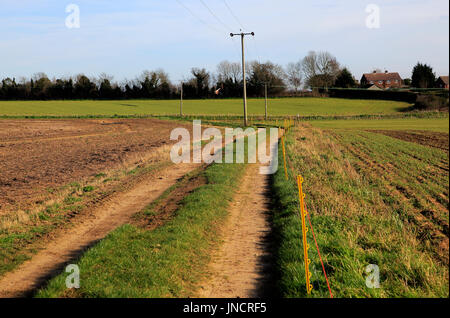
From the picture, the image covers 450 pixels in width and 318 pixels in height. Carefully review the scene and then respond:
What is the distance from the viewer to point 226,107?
292ft

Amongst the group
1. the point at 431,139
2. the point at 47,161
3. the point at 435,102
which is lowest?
the point at 431,139

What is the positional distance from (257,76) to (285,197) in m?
82.4

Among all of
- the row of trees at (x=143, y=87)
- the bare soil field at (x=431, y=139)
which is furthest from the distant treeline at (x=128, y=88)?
the bare soil field at (x=431, y=139)

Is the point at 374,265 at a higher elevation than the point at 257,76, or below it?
below

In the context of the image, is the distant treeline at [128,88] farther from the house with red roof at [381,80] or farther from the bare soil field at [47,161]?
the bare soil field at [47,161]

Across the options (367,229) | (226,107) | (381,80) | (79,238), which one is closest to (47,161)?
(79,238)

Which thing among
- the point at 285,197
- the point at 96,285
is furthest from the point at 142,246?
the point at 285,197

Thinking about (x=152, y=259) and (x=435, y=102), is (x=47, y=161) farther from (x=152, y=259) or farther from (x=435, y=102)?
(x=435, y=102)

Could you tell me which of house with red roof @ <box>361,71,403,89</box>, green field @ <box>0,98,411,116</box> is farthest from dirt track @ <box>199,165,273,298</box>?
house with red roof @ <box>361,71,403,89</box>

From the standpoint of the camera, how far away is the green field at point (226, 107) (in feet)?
260

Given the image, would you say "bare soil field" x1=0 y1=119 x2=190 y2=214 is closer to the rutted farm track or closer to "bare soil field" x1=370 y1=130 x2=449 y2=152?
the rutted farm track
